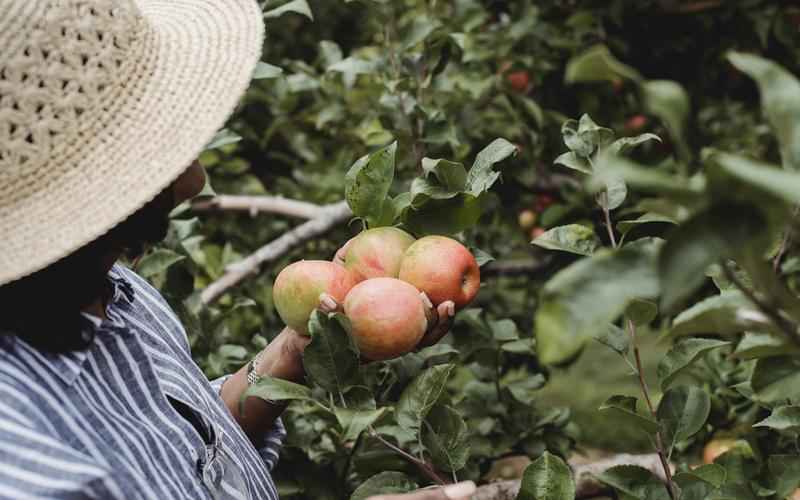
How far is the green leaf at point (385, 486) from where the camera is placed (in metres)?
1.10

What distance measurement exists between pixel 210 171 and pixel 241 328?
66 centimetres

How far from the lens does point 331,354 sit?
989 mm

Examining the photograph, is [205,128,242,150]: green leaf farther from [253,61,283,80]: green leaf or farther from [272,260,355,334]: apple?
[272,260,355,334]: apple

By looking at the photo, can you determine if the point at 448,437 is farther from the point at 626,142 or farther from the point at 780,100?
the point at 780,100

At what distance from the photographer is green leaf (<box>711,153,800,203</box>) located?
0.49m

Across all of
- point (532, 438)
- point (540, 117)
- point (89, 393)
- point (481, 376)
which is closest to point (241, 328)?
point (481, 376)

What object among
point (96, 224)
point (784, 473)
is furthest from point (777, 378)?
point (96, 224)

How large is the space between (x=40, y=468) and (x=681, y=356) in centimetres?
69

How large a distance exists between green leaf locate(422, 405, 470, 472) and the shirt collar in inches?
15.4

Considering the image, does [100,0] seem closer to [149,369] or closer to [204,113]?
[204,113]

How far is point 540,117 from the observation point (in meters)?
2.10

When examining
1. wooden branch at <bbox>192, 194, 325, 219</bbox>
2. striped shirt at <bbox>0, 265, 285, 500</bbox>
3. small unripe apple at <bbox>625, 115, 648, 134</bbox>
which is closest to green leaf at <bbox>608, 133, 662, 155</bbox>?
striped shirt at <bbox>0, 265, 285, 500</bbox>

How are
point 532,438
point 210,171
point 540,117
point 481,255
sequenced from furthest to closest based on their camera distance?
point 210,171
point 540,117
point 532,438
point 481,255

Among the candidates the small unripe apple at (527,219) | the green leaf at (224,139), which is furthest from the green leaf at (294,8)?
the small unripe apple at (527,219)
